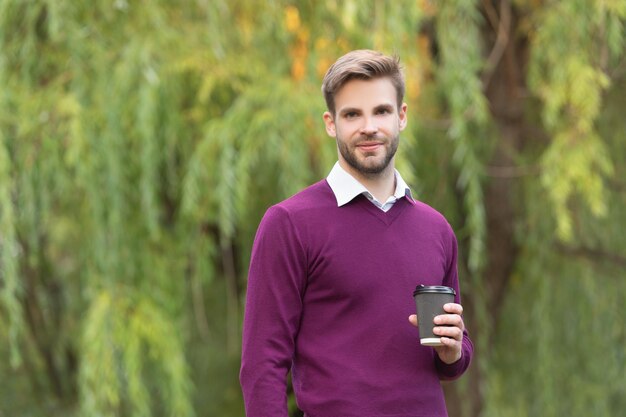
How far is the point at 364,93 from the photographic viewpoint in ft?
6.24

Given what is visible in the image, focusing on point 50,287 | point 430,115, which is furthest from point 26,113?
point 430,115

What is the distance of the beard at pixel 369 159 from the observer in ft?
6.29

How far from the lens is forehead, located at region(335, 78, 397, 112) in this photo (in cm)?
190

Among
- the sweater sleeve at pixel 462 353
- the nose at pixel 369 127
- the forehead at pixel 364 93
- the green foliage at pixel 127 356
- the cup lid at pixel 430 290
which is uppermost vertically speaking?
the forehead at pixel 364 93

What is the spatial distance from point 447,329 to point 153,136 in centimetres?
255

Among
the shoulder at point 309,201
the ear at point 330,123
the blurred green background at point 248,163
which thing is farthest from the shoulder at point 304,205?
the blurred green background at point 248,163

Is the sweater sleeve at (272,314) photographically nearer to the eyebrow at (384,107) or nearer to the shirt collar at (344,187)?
the shirt collar at (344,187)

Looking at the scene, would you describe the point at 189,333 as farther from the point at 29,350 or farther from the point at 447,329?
the point at 447,329

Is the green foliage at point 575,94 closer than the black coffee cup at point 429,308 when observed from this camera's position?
No

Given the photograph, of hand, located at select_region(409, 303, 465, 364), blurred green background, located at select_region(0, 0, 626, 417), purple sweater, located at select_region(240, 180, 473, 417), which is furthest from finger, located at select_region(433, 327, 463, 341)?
blurred green background, located at select_region(0, 0, 626, 417)

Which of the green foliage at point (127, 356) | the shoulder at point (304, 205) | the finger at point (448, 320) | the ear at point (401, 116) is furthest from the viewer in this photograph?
the green foliage at point (127, 356)

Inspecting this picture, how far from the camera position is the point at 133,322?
4152mm

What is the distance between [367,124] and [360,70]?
0.10 meters

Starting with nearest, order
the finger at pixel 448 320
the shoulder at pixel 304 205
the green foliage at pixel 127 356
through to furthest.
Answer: the finger at pixel 448 320 < the shoulder at pixel 304 205 < the green foliage at pixel 127 356
